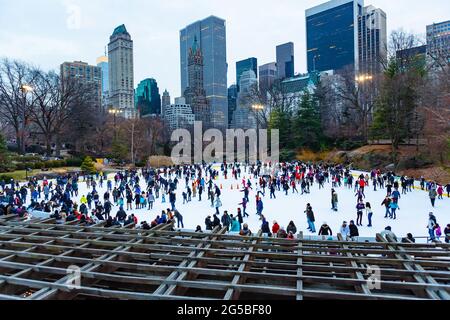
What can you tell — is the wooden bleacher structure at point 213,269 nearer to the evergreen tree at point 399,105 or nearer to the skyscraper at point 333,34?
the evergreen tree at point 399,105

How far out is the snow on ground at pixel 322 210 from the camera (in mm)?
13751

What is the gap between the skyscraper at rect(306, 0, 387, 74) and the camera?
464ft

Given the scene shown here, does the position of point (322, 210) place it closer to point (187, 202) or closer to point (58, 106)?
point (187, 202)

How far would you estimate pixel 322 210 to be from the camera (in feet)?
55.1

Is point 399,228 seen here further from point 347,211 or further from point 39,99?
point 39,99

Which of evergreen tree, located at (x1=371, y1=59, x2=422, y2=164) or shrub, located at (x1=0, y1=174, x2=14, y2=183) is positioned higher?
evergreen tree, located at (x1=371, y1=59, x2=422, y2=164)

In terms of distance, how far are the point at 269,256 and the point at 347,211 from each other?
11.9 meters

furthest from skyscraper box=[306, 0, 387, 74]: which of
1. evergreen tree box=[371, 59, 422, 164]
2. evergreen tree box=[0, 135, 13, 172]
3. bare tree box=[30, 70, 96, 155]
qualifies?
evergreen tree box=[0, 135, 13, 172]

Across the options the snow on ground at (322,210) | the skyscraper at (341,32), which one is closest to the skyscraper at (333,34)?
the skyscraper at (341,32)

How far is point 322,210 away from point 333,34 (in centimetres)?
17543

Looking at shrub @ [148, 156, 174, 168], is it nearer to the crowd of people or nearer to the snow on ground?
the crowd of people

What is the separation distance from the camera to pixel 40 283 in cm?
450

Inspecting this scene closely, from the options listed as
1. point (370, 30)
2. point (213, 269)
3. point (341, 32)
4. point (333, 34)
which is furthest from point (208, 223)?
point (333, 34)

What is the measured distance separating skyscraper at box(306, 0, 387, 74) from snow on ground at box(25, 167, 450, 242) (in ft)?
438
